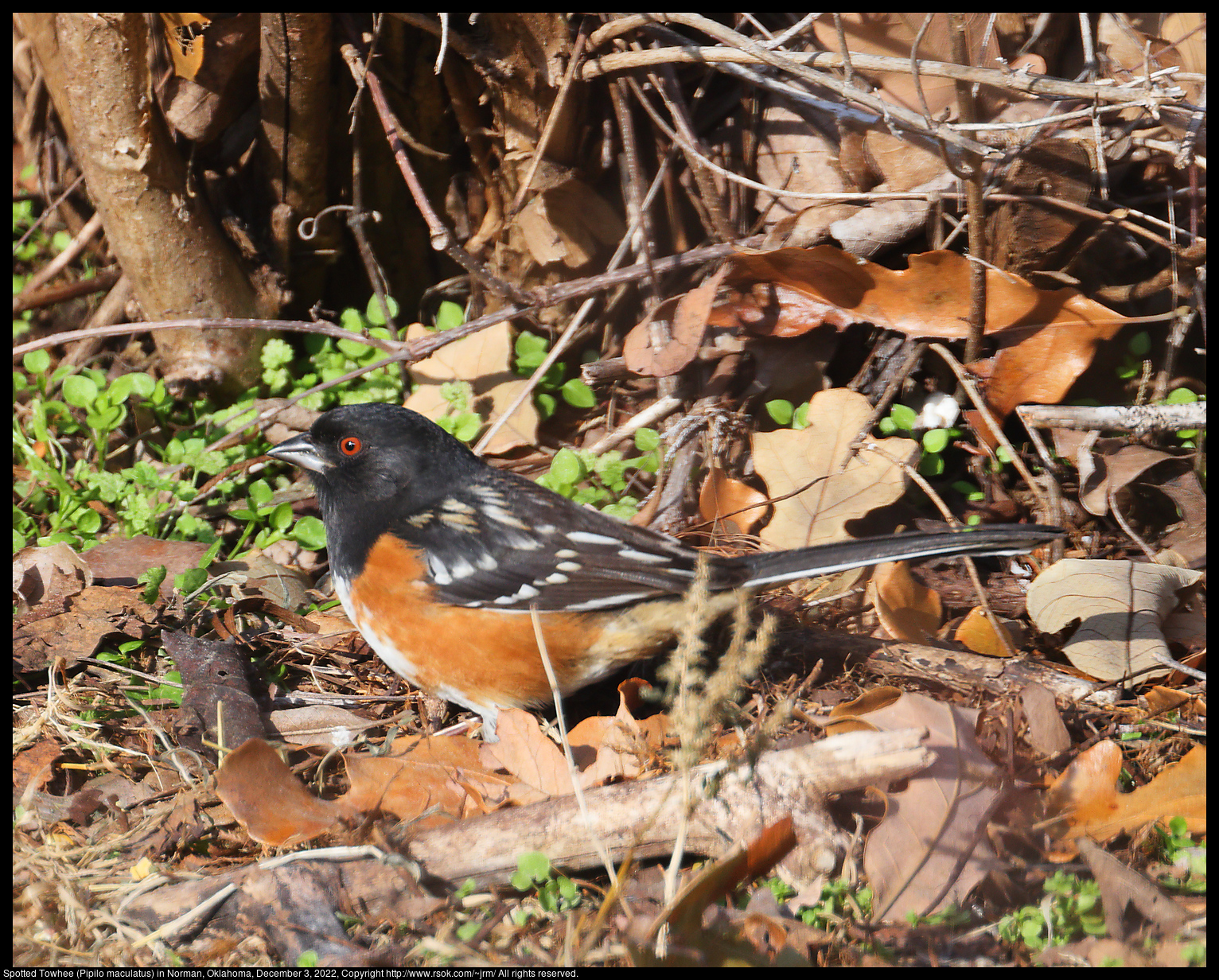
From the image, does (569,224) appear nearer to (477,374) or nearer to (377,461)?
(477,374)

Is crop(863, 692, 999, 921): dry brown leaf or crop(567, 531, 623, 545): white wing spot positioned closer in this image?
crop(863, 692, 999, 921): dry brown leaf

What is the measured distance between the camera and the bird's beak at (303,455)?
7.57 ft

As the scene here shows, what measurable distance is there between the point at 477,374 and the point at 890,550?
1688mm

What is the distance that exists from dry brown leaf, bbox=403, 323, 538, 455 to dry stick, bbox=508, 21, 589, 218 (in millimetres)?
471

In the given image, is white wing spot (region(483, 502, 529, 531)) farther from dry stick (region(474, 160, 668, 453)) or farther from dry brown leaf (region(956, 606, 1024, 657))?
dry brown leaf (region(956, 606, 1024, 657))

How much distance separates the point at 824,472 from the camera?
2.51 metres

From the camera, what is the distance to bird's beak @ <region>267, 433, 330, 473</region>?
7.57ft

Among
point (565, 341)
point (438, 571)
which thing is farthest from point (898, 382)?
point (438, 571)

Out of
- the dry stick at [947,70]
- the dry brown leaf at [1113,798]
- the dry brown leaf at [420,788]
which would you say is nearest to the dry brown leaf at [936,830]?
the dry brown leaf at [1113,798]

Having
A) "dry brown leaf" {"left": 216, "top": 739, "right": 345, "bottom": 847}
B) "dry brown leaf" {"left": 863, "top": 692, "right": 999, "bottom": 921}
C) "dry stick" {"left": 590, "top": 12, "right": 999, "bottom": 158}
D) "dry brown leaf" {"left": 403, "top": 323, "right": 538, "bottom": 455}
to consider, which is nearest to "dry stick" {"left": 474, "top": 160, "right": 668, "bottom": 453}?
"dry brown leaf" {"left": 403, "top": 323, "right": 538, "bottom": 455}

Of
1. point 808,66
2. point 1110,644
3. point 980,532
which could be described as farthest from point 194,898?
point 808,66

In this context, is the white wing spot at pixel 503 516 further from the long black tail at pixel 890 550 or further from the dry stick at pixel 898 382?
the dry stick at pixel 898 382

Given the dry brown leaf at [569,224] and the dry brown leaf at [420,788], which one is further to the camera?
the dry brown leaf at [569,224]

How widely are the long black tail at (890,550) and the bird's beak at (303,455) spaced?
1.12 meters
